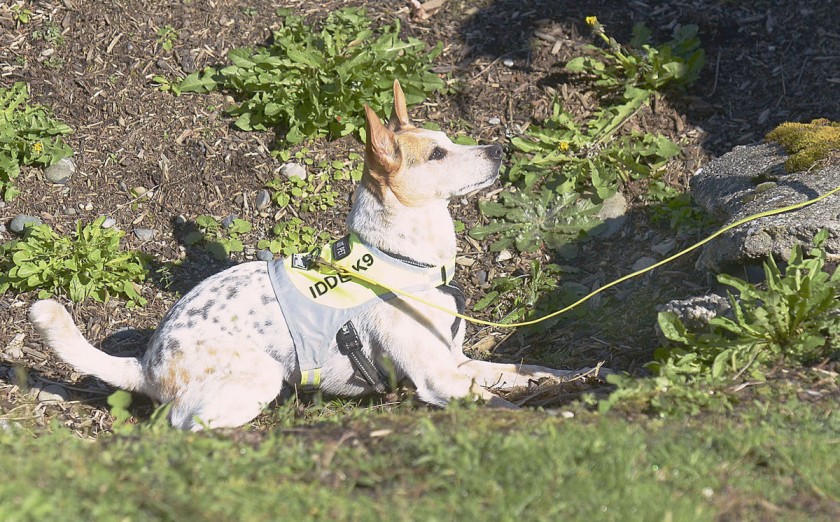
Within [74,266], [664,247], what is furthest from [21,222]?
[664,247]

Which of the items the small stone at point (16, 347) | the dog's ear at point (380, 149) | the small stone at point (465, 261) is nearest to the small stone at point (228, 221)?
the small stone at point (16, 347)

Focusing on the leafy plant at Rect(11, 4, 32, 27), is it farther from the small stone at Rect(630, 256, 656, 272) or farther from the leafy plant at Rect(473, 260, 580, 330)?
the small stone at Rect(630, 256, 656, 272)

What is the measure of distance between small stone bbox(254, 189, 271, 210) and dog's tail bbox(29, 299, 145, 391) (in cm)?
213

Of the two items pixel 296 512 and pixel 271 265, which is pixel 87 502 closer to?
pixel 296 512

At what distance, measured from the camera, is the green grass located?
2.88 m

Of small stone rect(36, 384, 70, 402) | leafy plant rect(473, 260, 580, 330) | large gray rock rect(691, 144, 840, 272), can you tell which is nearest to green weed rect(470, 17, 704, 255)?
leafy plant rect(473, 260, 580, 330)

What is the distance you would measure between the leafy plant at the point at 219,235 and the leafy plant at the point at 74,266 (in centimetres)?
55

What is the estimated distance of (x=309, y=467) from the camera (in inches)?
127

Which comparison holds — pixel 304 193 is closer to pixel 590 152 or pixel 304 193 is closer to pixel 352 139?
pixel 352 139

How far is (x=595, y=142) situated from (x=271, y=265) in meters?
3.19

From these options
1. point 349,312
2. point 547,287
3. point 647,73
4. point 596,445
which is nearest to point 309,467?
point 596,445

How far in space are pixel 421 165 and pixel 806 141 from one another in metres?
2.76

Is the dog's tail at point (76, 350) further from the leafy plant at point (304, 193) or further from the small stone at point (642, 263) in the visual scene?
the small stone at point (642, 263)

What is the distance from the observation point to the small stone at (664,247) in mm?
6301
